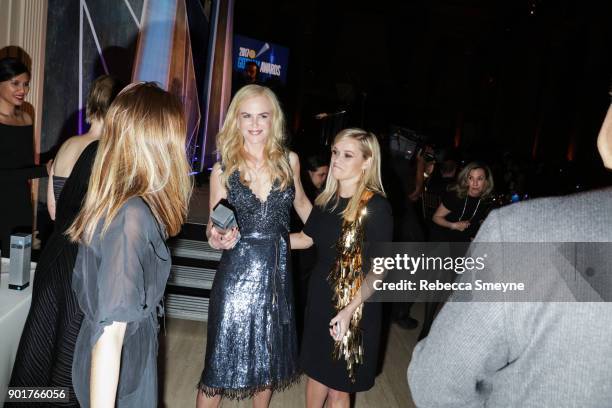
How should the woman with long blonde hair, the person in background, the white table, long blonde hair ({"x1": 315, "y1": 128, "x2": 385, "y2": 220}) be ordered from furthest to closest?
the person in background, long blonde hair ({"x1": 315, "y1": 128, "x2": 385, "y2": 220}), the white table, the woman with long blonde hair

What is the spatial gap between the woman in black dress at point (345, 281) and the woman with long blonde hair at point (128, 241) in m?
0.92

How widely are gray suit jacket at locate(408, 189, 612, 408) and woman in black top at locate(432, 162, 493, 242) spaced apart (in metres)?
3.18

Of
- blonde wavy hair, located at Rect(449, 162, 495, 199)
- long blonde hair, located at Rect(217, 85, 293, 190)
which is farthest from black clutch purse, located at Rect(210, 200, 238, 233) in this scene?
blonde wavy hair, located at Rect(449, 162, 495, 199)

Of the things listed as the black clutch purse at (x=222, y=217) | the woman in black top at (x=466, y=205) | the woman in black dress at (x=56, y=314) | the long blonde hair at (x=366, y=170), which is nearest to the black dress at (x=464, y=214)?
the woman in black top at (x=466, y=205)

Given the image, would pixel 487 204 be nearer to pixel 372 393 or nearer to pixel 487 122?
pixel 372 393

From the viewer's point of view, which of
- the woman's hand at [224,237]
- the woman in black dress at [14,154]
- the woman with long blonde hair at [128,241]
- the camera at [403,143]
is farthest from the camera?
the camera at [403,143]

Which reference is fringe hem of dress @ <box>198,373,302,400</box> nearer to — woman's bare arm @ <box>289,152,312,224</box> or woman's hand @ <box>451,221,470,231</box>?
woman's bare arm @ <box>289,152,312,224</box>

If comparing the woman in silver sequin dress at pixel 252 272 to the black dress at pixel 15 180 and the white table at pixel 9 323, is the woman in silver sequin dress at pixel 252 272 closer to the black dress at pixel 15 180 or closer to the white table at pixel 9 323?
the white table at pixel 9 323

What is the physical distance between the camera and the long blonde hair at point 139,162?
1.21m

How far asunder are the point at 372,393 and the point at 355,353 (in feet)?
3.98

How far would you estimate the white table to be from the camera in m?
1.68

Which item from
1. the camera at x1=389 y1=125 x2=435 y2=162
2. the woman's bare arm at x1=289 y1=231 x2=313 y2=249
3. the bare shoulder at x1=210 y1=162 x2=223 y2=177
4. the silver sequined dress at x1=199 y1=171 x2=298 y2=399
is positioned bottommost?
the silver sequined dress at x1=199 y1=171 x2=298 y2=399

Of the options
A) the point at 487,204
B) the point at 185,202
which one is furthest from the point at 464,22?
the point at 185,202

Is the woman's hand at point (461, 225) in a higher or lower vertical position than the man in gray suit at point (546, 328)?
lower
